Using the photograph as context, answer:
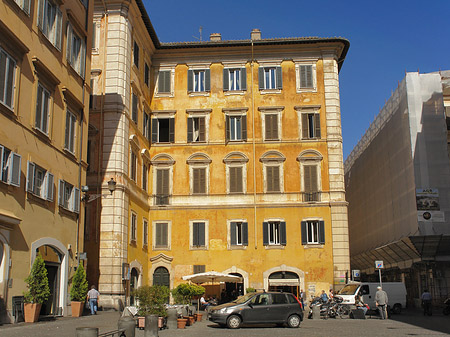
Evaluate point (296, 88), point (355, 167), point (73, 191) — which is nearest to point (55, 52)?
point (73, 191)

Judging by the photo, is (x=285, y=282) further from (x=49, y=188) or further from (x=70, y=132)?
(x=49, y=188)

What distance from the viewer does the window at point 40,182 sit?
21.3 metres

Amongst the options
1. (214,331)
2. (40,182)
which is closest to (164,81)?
(40,182)

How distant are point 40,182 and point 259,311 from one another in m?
10.1

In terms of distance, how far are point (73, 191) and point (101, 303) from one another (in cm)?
854

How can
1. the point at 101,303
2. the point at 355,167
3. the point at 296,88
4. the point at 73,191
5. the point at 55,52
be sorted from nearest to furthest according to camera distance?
the point at 55,52
the point at 73,191
the point at 101,303
the point at 296,88
the point at 355,167

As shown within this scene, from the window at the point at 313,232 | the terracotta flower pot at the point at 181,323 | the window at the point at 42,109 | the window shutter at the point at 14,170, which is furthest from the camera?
the window at the point at 313,232

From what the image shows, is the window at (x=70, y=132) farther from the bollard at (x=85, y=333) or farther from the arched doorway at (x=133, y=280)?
the bollard at (x=85, y=333)

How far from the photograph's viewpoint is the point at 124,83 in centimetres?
3400

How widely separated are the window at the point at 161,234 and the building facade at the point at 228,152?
77 millimetres

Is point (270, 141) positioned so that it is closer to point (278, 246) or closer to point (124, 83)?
point (278, 246)

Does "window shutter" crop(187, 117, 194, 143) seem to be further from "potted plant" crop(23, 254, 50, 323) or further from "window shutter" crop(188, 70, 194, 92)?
"potted plant" crop(23, 254, 50, 323)

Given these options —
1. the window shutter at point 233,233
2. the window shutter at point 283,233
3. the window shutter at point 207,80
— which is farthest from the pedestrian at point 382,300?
the window shutter at point 207,80

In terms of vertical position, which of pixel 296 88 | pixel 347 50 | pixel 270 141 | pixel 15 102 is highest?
pixel 347 50
